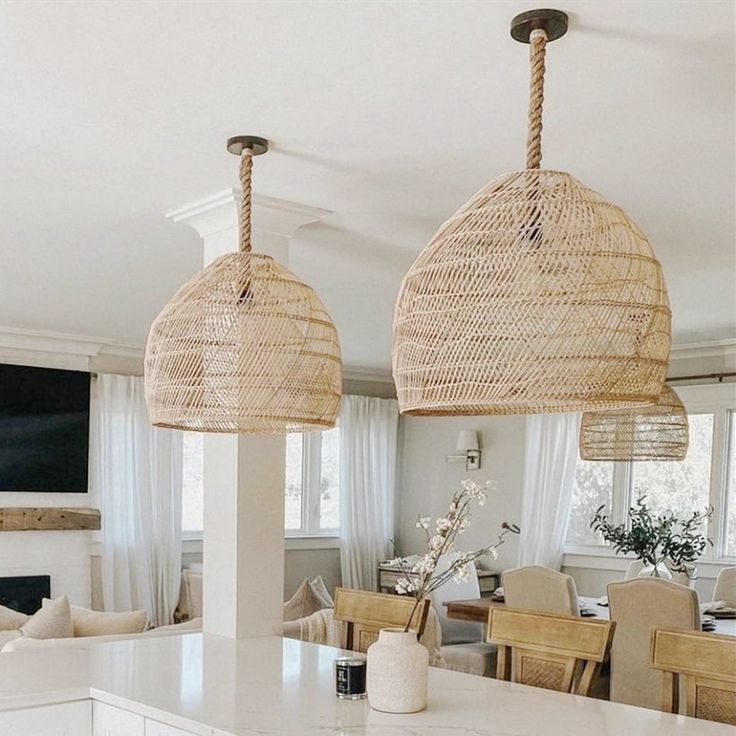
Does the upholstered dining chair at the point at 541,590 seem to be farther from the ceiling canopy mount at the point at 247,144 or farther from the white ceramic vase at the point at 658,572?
the ceiling canopy mount at the point at 247,144

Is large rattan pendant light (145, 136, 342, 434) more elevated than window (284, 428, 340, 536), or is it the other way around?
large rattan pendant light (145, 136, 342, 434)

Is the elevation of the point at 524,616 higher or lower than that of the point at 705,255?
lower

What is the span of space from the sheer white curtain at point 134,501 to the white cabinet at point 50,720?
4956 mm

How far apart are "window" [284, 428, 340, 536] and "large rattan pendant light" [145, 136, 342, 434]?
20.5ft

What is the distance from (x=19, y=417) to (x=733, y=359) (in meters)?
5.16

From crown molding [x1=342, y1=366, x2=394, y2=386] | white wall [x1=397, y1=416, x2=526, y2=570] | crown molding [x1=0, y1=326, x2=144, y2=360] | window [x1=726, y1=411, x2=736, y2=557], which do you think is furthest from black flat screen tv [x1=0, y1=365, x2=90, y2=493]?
window [x1=726, y1=411, x2=736, y2=557]

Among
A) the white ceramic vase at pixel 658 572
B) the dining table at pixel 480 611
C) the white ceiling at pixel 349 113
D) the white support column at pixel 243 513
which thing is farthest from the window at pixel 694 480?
the white support column at pixel 243 513

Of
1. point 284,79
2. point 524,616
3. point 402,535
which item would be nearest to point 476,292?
point 284,79

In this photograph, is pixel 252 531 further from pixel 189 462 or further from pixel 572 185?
pixel 189 462

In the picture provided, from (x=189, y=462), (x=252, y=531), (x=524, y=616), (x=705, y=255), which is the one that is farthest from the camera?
(x=189, y=462)

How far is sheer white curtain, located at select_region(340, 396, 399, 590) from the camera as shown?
8883mm

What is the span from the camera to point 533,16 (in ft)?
7.18

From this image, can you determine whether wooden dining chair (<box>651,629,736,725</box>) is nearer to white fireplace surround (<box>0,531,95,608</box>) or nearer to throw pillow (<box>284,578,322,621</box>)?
throw pillow (<box>284,578,322,621</box>)

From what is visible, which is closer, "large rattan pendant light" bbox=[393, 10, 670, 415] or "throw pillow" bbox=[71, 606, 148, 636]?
"large rattan pendant light" bbox=[393, 10, 670, 415]
